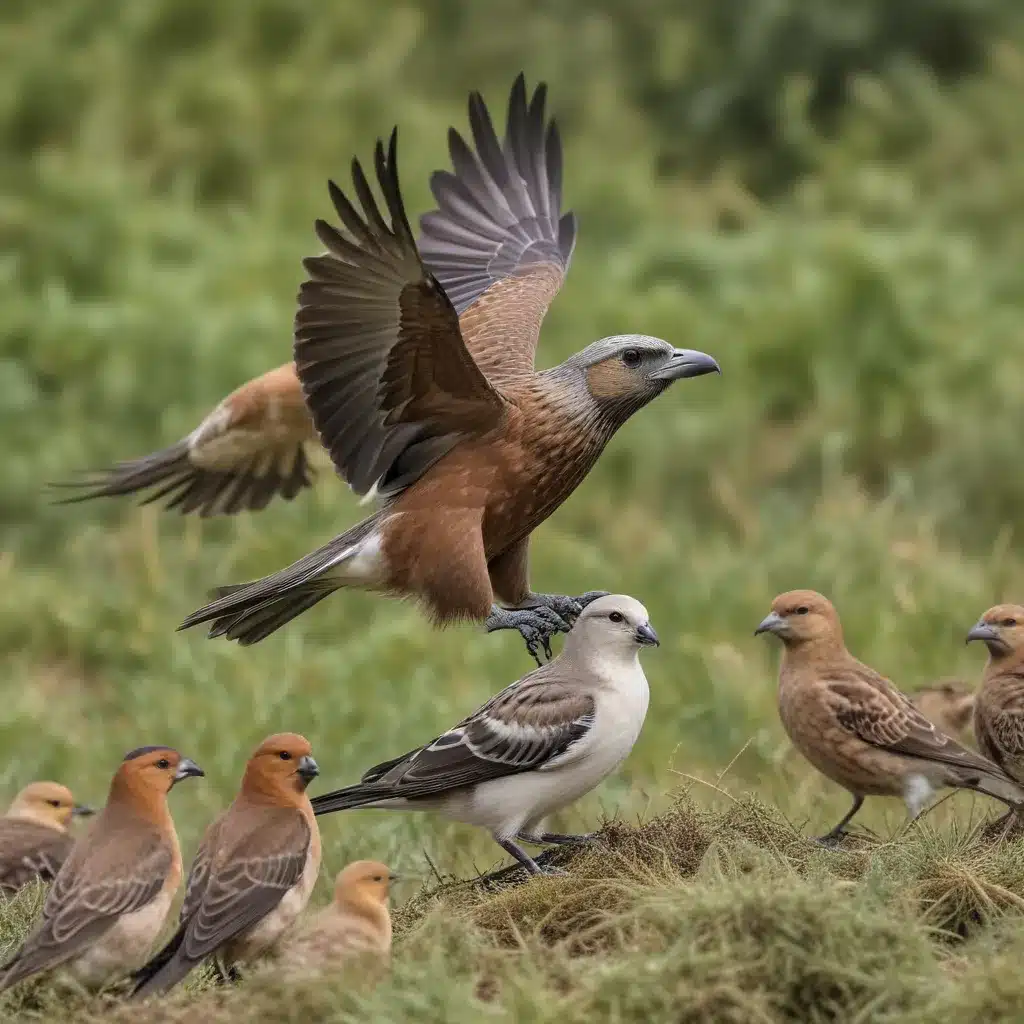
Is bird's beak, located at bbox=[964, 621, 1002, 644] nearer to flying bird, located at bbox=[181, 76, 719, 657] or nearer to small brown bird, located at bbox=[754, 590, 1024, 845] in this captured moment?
small brown bird, located at bbox=[754, 590, 1024, 845]

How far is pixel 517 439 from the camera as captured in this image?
23.3ft

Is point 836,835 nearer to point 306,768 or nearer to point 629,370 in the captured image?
point 629,370

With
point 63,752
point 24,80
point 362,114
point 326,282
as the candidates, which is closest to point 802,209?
point 362,114

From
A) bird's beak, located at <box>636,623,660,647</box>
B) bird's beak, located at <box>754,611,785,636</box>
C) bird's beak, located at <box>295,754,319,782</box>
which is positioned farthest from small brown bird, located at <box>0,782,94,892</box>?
bird's beak, located at <box>754,611,785,636</box>

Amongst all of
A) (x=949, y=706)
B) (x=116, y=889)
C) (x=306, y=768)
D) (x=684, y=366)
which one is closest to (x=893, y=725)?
(x=949, y=706)

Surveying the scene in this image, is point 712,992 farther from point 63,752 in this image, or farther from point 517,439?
point 63,752

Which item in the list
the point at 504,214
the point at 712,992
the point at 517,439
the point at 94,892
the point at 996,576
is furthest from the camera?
the point at 996,576

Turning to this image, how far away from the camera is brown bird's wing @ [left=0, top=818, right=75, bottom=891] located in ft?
22.5

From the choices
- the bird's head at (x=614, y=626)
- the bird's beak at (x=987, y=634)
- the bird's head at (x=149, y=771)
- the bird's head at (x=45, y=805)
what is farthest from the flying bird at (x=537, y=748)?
the bird's beak at (x=987, y=634)

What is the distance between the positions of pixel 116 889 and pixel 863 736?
8.76 ft

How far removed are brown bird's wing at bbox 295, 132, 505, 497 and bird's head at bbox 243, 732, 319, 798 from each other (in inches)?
51.7

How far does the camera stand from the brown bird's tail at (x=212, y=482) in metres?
8.94

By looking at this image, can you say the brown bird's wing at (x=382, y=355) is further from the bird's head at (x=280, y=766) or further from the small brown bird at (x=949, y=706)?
the small brown bird at (x=949, y=706)

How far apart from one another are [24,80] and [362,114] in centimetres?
243
